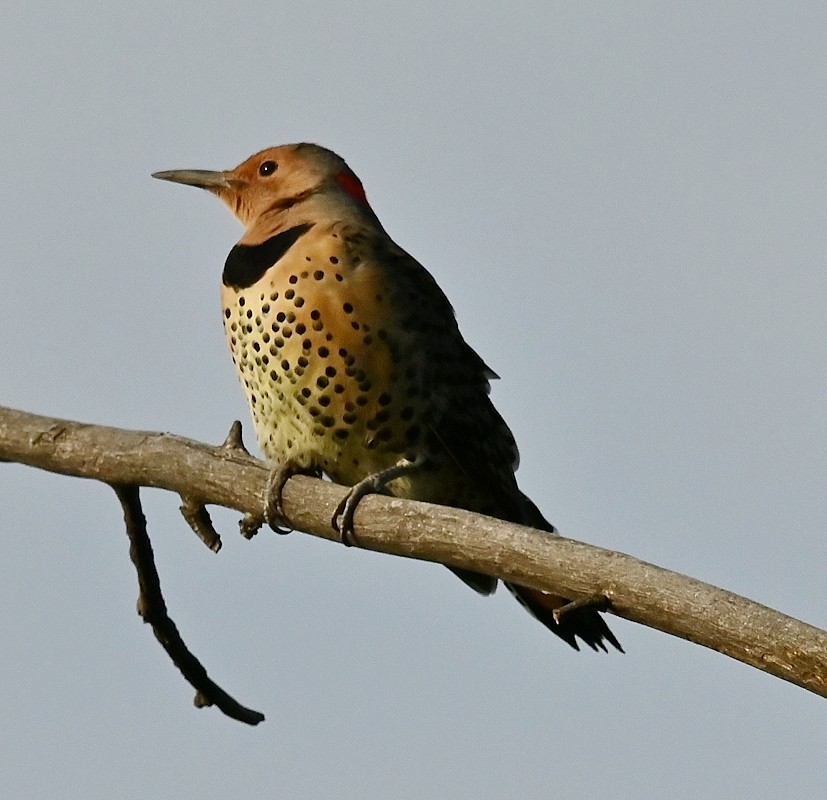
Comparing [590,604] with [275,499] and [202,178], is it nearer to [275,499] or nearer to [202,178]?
[275,499]

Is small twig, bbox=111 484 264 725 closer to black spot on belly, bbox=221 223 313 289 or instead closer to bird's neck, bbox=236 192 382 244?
black spot on belly, bbox=221 223 313 289

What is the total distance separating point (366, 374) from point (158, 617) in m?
1.47

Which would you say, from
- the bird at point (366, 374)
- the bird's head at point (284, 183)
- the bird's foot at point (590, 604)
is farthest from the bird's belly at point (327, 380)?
the bird's foot at point (590, 604)

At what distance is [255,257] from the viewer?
7098mm

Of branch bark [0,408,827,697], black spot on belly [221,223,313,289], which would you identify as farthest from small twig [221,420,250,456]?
black spot on belly [221,223,313,289]

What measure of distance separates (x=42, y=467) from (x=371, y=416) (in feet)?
4.95

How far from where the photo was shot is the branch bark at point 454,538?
14.1ft

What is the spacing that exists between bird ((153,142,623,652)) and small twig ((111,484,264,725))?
2.96ft

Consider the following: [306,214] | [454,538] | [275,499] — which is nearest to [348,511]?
[275,499]

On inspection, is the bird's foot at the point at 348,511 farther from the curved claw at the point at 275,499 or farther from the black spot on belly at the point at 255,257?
the black spot on belly at the point at 255,257

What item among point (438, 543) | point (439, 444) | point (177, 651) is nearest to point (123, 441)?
point (177, 651)

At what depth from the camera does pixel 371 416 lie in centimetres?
675

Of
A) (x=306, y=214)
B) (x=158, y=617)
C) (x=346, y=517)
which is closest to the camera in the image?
(x=346, y=517)

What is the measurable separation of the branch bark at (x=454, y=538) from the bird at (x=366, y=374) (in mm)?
747
